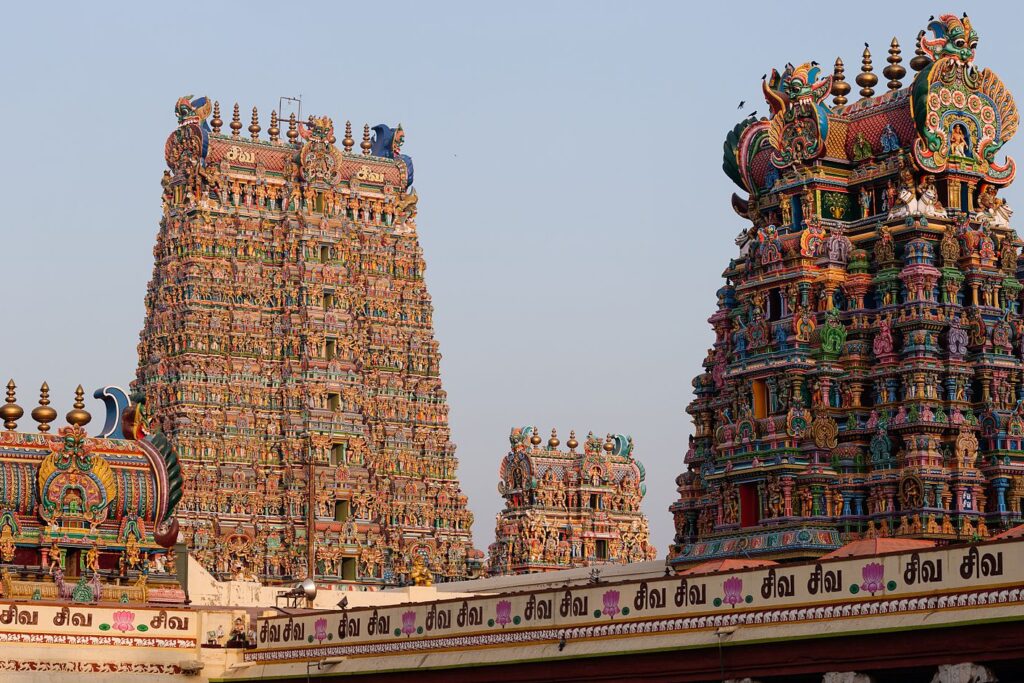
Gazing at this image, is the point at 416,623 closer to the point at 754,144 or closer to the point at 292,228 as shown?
the point at 754,144

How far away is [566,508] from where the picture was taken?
4619 inches

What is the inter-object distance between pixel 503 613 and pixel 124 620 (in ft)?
37.4

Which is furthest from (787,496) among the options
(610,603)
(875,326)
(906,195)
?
(610,603)

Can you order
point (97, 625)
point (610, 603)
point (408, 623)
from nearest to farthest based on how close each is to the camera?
point (610, 603) < point (408, 623) < point (97, 625)

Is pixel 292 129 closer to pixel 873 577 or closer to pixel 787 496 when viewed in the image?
pixel 787 496

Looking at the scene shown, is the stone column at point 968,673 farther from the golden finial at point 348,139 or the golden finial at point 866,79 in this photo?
the golden finial at point 348,139

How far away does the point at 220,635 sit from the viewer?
56.3 m

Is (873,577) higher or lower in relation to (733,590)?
lower

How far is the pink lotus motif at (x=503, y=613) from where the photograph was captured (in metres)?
48.4

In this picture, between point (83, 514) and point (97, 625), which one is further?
point (83, 514)

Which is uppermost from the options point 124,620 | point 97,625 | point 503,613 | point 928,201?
point 928,201

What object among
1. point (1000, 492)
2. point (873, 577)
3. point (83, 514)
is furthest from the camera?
point (1000, 492)

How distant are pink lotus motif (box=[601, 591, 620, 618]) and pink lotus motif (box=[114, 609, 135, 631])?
14556 millimetres

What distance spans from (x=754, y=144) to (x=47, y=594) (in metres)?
28.3
